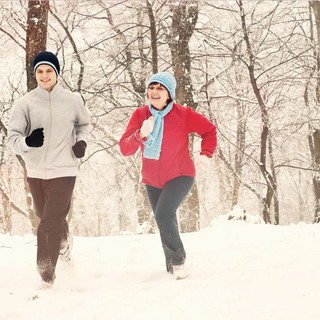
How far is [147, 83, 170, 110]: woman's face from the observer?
363 cm

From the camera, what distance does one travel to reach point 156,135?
3598mm

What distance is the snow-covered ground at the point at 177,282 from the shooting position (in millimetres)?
2623

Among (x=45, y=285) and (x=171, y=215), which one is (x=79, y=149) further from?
(x=45, y=285)

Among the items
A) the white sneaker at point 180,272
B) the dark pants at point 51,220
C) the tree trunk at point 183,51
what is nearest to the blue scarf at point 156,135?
the dark pants at point 51,220

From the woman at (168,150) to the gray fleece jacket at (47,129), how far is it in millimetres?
498

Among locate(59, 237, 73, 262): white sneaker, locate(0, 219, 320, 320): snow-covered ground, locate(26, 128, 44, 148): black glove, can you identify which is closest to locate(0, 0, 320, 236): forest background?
locate(0, 219, 320, 320): snow-covered ground

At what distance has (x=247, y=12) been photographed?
33.2 ft

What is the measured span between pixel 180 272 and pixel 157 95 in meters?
1.59

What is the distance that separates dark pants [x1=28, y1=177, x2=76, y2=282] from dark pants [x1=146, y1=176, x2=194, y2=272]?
82 centimetres

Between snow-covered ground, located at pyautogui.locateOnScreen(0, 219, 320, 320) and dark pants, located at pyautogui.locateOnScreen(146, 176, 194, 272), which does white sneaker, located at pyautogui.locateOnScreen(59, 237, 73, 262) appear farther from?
dark pants, located at pyautogui.locateOnScreen(146, 176, 194, 272)

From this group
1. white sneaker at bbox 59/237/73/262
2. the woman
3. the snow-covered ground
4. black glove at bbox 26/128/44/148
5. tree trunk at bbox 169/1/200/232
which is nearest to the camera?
the snow-covered ground

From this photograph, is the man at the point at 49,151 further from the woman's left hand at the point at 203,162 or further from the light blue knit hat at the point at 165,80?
the woman's left hand at the point at 203,162

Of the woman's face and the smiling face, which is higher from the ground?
the smiling face

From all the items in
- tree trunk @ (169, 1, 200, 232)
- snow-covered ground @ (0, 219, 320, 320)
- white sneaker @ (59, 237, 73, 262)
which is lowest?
snow-covered ground @ (0, 219, 320, 320)
